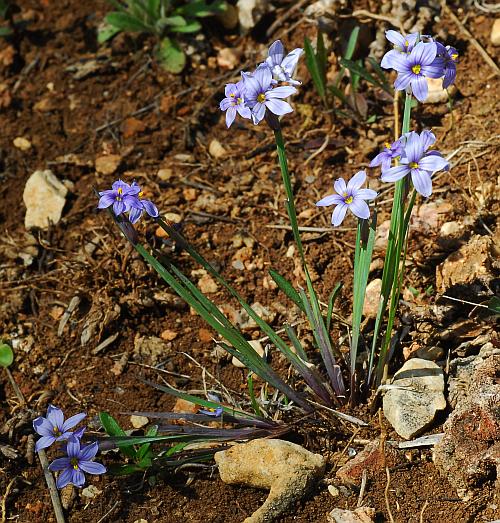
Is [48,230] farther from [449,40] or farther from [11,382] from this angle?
[449,40]

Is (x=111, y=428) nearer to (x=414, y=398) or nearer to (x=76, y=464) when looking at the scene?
(x=76, y=464)

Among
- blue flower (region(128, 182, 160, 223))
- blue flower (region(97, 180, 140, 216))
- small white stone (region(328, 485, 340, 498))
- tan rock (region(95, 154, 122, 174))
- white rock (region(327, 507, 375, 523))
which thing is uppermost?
blue flower (region(97, 180, 140, 216))

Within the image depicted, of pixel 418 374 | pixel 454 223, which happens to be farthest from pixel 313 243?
pixel 418 374

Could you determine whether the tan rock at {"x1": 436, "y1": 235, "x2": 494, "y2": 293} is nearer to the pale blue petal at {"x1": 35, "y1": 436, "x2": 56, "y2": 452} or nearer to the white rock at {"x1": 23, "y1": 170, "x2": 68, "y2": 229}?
the pale blue petal at {"x1": 35, "y1": 436, "x2": 56, "y2": 452}

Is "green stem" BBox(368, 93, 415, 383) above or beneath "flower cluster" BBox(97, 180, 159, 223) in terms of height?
beneath

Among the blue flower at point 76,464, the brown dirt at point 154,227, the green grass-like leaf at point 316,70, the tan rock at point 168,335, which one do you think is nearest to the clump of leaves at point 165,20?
the brown dirt at point 154,227

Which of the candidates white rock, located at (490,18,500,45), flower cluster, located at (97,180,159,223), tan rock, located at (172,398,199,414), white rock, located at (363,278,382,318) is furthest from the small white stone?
white rock, located at (490,18,500,45)
